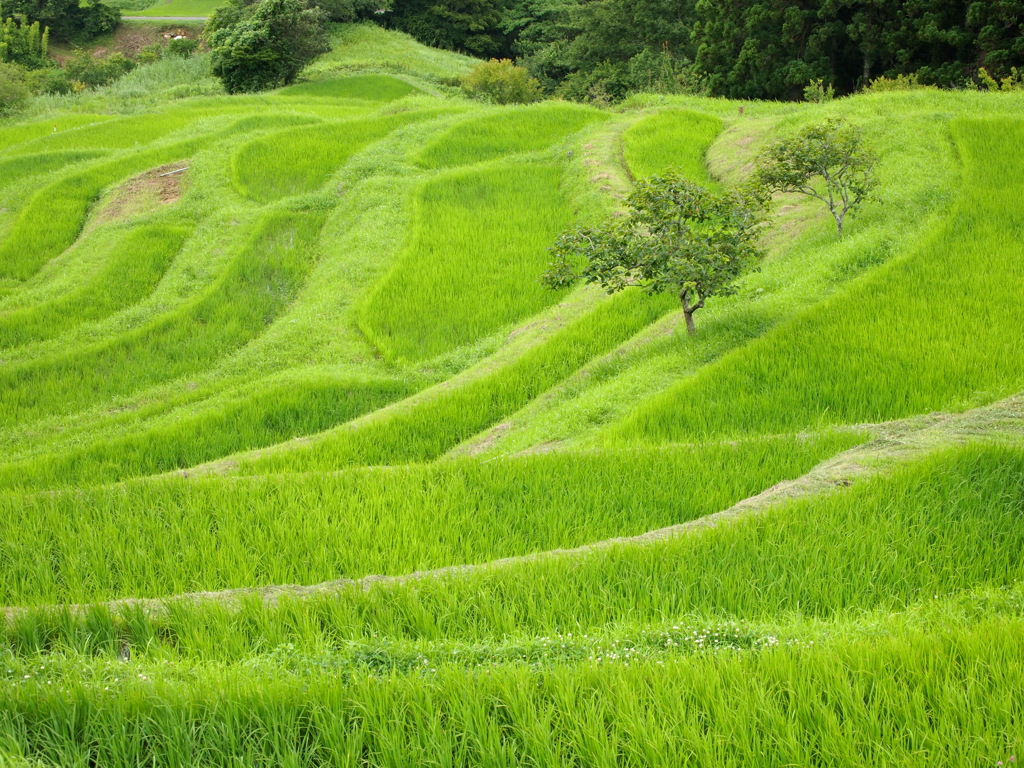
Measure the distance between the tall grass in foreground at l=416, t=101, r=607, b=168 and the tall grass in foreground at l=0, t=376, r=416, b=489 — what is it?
30.4 ft

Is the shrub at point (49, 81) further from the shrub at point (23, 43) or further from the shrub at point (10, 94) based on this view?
the shrub at point (10, 94)

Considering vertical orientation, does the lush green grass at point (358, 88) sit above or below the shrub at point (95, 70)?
below

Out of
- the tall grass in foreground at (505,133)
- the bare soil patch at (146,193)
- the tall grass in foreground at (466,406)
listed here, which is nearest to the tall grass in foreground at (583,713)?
the tall grass in foreground at (466,406)

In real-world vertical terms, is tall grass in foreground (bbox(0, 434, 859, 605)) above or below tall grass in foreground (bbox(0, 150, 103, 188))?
below

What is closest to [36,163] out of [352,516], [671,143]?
[671,143]

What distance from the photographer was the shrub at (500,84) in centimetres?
2984

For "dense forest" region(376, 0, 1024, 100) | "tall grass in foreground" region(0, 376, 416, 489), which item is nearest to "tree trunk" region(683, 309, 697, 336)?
"tall grass in foreground" region(0, 376, 416, 489)

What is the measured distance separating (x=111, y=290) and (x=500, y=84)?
66.6ft

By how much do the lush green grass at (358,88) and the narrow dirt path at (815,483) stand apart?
25875 millimetres

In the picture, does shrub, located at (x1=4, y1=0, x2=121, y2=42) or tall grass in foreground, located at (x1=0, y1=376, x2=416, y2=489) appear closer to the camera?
tall grass in foreground, located at (x1=0, y1=376, x2=416, y2=489)

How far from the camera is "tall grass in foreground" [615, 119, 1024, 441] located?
6695mm

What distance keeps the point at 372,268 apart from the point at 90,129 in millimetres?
14069

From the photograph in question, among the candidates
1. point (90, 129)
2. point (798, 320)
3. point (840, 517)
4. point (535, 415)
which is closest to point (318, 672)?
point (840, 517)

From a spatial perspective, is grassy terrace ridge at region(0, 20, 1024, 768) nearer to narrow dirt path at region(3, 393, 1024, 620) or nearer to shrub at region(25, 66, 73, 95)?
narrow dirt path at region(3, 393, 1024, 620)
